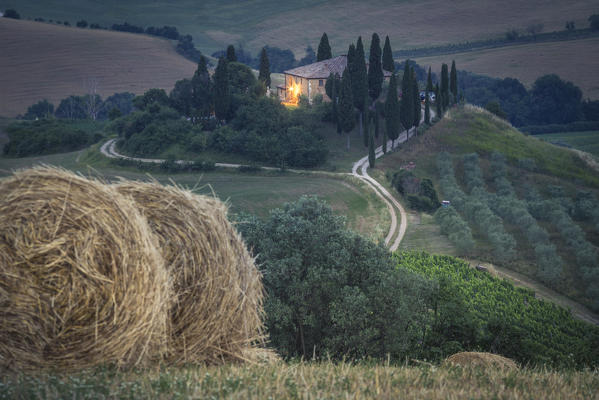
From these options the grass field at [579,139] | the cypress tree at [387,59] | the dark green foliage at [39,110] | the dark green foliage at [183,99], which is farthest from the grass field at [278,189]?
the grass field at [579,139]

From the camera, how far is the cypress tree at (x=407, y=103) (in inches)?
2701

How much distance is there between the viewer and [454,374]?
985cm

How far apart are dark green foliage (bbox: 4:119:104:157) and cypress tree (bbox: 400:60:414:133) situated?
4454cm

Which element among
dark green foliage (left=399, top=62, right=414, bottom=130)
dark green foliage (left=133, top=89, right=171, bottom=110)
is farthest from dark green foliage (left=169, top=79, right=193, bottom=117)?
dark green foliage (left=399, top=62, right=414, bottom=130)

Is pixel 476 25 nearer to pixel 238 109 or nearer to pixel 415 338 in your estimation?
pixel 238 109

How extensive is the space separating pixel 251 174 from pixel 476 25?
139 m

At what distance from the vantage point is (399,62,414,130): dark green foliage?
68.6 meters

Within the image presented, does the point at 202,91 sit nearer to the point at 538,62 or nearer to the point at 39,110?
the point at 39,110

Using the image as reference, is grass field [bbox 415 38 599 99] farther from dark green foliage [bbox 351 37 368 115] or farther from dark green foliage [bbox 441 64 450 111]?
dark green foliage [bbox 351 37 368 115]

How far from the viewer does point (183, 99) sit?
78.4 m

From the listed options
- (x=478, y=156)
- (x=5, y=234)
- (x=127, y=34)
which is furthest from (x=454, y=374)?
(x=127, y=34)

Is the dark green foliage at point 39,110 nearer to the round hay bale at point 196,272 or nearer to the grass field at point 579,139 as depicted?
the grass field at point 579,139

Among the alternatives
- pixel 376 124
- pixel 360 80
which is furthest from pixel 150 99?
pixel 376 124

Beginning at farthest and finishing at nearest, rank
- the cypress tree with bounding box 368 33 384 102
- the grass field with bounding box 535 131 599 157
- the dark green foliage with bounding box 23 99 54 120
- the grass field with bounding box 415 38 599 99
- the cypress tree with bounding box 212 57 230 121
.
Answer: the grass field with bounding box 415 38 599 99 → the dark green foliage with bounding box 23 99 54 120 → the grass field with bounding box 535 131 599 157 → the cypress tree with bounding box 368 33 384 102 → the cypress tree with bounding box 212 57 230 121
